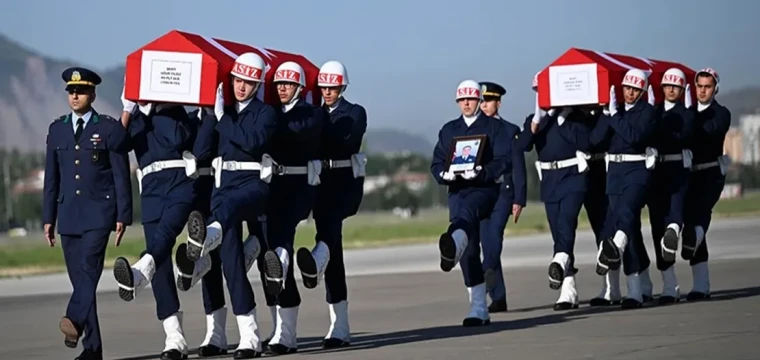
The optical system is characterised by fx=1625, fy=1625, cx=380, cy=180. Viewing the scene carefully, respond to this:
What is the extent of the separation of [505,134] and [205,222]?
3796mm

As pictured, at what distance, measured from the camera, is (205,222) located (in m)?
11.7

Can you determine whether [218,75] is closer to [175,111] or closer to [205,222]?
[175,111]

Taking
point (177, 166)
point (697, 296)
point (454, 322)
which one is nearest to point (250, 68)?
point (177, 166)

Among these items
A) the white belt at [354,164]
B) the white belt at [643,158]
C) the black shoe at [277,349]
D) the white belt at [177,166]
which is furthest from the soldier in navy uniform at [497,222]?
the white belt at [177,166]

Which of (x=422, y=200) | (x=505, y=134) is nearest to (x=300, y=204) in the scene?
(x=505, y=134)

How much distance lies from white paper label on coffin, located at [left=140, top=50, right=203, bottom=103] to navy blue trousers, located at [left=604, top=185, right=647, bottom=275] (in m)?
5.20

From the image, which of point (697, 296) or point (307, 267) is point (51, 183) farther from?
point (697, 296)

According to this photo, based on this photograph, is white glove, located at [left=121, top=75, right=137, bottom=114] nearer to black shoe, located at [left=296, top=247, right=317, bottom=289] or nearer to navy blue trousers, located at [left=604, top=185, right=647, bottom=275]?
black shoe, located at [left=296, top=247, right=317, bottom=289]

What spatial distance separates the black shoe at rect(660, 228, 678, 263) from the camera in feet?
52.3

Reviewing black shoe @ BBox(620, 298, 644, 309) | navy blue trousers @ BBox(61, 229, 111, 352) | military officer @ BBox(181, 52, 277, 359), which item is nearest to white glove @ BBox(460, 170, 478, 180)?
black shoe @ BBox(620, 298, 644, 309)

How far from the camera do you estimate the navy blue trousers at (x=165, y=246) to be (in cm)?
1199

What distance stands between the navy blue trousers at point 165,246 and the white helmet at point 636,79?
540 centimetres

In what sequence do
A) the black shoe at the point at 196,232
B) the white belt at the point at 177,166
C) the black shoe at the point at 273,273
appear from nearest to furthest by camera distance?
the black shoe at the point at 196,232, the black shoe at the point at 273,273, the white belt at the point at 177,166

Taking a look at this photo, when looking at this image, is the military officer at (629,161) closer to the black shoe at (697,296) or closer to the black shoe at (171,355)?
the black shoe at (697,296)
